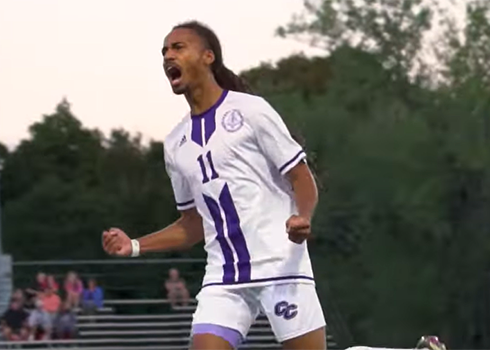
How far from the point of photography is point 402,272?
585 inches

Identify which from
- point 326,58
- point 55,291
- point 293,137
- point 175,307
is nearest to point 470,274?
point 175,307

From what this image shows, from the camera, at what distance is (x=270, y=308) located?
4891 millimetres

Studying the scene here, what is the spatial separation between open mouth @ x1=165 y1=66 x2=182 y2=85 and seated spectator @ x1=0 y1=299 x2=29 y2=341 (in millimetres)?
10388

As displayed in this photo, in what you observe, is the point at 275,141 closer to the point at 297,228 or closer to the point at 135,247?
the point at 297,228

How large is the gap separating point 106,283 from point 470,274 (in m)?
4.11

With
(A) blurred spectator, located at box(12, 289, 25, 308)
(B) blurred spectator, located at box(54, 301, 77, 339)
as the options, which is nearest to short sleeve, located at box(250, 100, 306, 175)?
(A) blurred spectator, located at box(12, 289, 25, 308)

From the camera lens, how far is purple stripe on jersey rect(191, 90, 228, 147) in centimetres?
493

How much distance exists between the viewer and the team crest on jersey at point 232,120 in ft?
16.0

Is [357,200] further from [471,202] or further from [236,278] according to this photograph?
[236,278]

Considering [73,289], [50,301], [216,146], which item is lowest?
[50,301]

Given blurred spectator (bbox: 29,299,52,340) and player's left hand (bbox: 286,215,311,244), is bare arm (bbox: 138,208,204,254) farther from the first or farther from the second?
blurred spectator (bbox: 29,299,52,340)

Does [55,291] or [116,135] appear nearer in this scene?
[55,291]

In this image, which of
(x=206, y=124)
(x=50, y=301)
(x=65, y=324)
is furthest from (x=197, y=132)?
(x=65, y=324)

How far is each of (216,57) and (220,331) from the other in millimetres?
948
